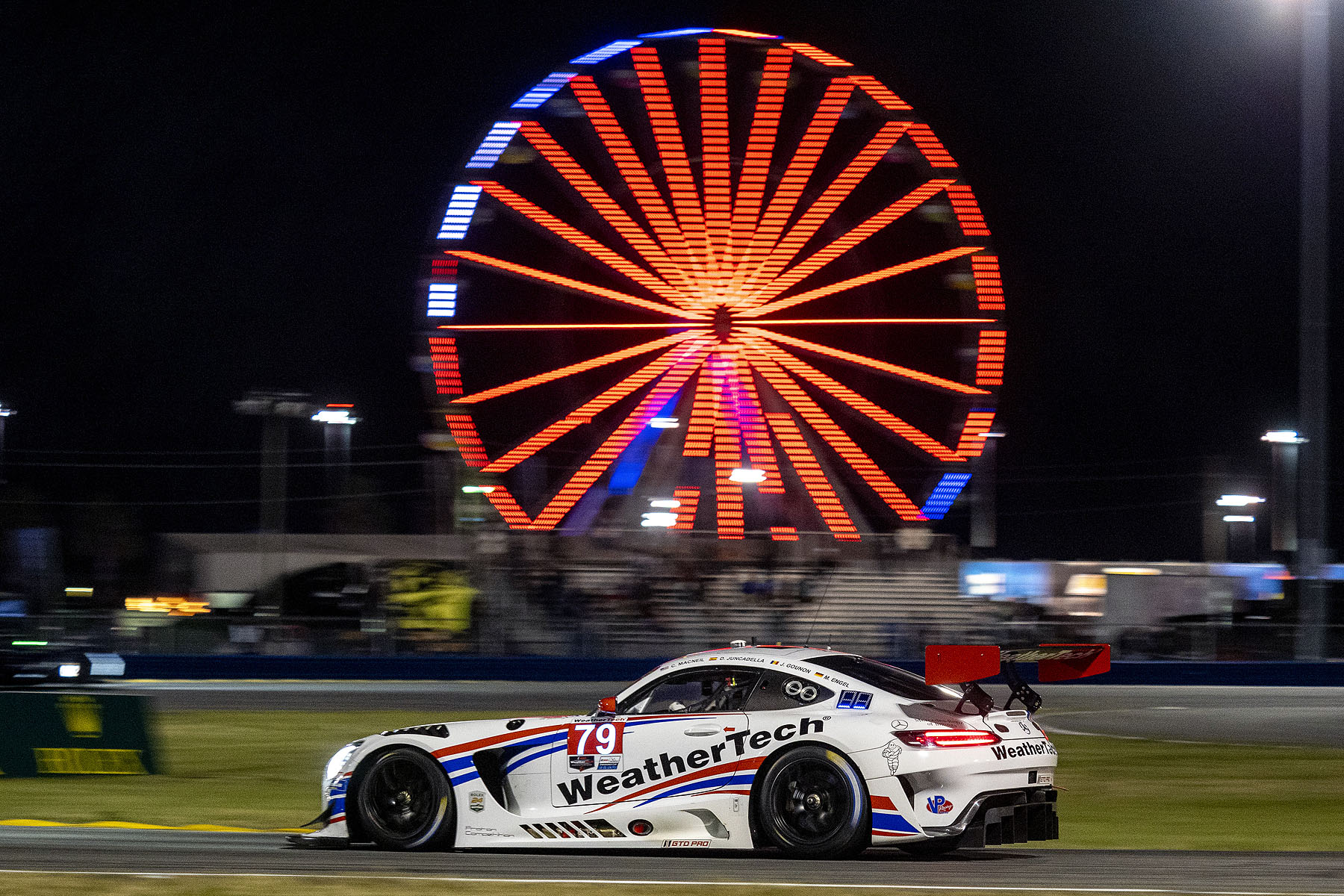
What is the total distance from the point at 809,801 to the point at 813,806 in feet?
0.09

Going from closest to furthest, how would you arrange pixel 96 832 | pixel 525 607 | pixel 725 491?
1. pixel 96 832
2. pixel 725 491
3. pixel 525 607

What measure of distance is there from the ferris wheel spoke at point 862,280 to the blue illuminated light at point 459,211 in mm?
5092

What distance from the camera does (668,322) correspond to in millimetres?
28953

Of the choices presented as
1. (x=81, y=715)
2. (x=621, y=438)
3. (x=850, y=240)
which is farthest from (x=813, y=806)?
(x=850, y=240)

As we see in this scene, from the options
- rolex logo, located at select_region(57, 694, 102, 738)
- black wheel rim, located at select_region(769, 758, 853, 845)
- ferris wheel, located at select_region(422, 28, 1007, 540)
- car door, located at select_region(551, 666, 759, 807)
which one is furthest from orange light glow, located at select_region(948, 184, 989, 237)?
black wheel rim, located at select_region(769, 758, 853, 845)

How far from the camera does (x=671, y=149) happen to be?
97.0 ft

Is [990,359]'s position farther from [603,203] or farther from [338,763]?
[338,763]

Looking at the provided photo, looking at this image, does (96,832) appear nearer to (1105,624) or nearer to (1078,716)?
(1078,716)

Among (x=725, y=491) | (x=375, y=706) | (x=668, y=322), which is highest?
(x=668, y=322)

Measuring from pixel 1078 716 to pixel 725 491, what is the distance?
32.6 ft

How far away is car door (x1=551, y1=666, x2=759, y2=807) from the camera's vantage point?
319 inches

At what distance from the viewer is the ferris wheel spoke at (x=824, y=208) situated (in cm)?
2909

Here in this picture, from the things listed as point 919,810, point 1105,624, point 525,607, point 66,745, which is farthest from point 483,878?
point 525,607

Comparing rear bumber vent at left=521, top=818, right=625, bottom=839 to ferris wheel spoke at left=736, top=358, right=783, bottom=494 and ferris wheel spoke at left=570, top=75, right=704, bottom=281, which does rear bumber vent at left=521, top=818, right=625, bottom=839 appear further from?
A: ferris wheel spoke at left=570, top=75, right=704, bottom=281
